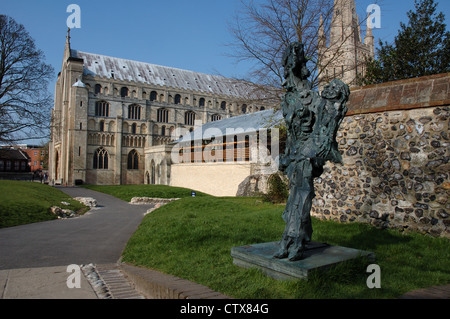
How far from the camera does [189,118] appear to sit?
59.3 metres

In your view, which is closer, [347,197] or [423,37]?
[347,197]

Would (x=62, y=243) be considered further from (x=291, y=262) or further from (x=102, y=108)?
(x=102, y=108)

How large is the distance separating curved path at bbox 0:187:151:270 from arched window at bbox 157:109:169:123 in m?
46.3


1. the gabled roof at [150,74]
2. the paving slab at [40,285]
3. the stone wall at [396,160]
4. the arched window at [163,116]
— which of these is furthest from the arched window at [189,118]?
the paving slab at [40,285]

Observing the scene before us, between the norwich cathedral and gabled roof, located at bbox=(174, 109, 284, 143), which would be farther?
the norwich cathedral

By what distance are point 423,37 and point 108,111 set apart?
151ft

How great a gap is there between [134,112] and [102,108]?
5139 mm

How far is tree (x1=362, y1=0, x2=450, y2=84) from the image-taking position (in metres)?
15.8

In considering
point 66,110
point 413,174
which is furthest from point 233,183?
point 66,110

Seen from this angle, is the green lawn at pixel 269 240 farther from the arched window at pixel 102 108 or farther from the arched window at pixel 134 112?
the arched window at pixel 134 112

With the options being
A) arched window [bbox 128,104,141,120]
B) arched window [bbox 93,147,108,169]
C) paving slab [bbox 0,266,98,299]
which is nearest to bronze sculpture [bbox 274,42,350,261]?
paving slab [bbox 0,266,98,299]

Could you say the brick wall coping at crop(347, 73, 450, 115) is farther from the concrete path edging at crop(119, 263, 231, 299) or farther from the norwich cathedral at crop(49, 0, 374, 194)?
the norwich cathedral at crop(49, 0, 374, 194)
